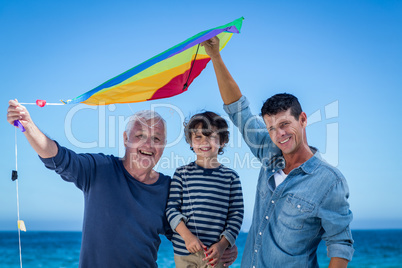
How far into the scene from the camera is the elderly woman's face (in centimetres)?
293

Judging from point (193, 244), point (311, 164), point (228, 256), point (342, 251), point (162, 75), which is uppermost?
point (162, 75)

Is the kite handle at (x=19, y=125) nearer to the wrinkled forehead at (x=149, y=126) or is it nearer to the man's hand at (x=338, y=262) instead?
the wrinkled forehead at (x=149, y=126)

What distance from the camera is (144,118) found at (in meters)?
3.03

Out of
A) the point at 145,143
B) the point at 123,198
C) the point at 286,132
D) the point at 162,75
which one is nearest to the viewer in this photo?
the point at 286,132

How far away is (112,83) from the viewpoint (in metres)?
2.71

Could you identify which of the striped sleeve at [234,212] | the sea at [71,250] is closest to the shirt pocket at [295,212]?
the striped sleeve at [234,212]

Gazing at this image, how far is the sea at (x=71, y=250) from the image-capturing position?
1545cm

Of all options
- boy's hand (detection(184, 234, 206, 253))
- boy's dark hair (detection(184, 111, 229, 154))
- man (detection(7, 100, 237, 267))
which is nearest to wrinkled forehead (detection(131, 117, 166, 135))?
man (detection(7, 100, 237, 267))

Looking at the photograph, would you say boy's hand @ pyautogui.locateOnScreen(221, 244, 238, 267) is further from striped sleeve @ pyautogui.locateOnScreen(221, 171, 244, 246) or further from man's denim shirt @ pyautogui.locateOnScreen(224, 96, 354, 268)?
man's denim shirt @ pyautogui.locateOnScreen(224, 96, 354, 268)

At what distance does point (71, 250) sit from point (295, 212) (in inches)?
695

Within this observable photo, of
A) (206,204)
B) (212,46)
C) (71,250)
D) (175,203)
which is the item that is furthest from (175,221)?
(71,250)

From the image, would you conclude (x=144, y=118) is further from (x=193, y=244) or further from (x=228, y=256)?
(x=228, y=256)

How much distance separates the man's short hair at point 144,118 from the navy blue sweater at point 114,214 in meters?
0.32

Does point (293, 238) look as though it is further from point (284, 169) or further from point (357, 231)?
point (357, 231)
